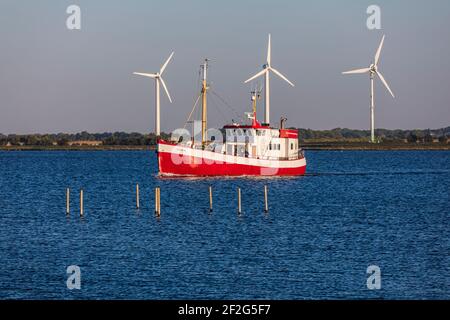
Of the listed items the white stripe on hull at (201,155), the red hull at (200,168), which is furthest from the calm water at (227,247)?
the red hull at (200,168)

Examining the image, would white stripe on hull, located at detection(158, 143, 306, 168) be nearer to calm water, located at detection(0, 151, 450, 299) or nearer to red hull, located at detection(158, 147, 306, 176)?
red hull, located at detection(158, 147, 306, 176)

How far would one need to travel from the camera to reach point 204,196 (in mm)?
113625

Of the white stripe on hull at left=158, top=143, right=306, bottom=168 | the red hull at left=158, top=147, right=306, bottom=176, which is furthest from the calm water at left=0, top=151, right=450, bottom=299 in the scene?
the red hull at left=158, top=147, right=306, bottom=176

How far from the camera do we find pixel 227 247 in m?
63.7

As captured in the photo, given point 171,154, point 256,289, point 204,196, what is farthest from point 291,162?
point 256,289

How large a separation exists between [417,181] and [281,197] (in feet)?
170

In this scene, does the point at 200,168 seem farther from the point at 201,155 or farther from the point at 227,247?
the point at 227,247

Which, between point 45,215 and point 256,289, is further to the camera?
point 45,215

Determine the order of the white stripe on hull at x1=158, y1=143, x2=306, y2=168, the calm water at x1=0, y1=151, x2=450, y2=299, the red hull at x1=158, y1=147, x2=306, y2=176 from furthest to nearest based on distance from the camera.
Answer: the red hull at x1=158, y1=147, x2=306, y2=176 < the white stripe on hull at x1=158, y1=143, x2=306, y2=168 < the calm water at x1=0, y1=151, x2=450, y2=299

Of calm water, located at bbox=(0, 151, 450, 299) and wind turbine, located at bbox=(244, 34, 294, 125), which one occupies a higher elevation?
wind turbine, located at bbox=(244, 34, 294, 125)

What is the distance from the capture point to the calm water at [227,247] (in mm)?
48031

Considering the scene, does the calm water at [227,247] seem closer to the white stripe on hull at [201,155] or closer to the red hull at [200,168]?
the white stripe on hull at [201,155]

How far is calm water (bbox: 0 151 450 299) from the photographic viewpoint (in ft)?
158
